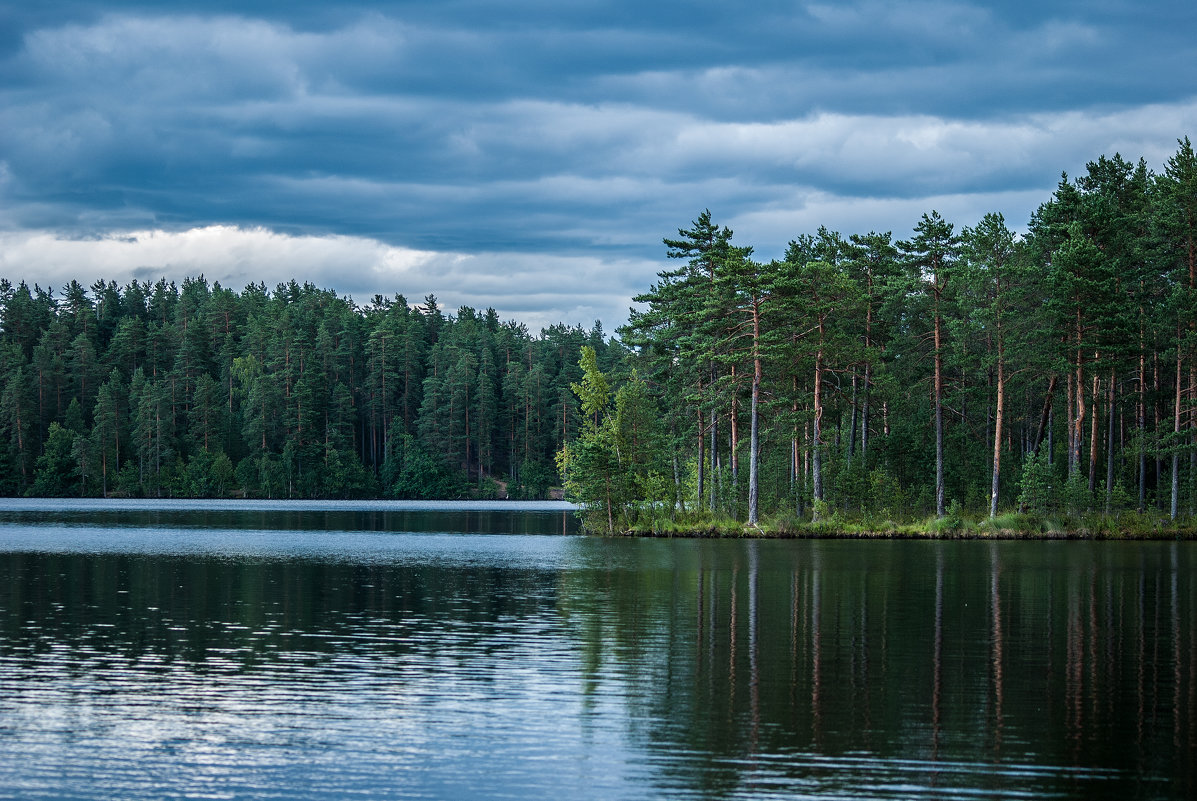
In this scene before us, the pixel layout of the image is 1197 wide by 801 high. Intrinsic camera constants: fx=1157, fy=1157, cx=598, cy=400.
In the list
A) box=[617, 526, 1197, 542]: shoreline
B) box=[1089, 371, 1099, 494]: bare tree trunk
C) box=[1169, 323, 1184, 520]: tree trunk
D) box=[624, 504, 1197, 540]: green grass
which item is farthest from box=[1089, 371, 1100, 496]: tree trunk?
box=[1169, 323, 1184, 520]: tree trunk

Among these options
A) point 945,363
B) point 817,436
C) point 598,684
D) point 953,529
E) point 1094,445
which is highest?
point 945,363

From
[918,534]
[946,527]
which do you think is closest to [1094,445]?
[946,527]

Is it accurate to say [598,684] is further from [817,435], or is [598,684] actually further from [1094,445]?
[1094,445]

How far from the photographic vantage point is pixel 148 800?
13.3 m

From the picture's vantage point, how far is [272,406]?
544ft

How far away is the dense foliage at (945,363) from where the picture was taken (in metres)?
66.3

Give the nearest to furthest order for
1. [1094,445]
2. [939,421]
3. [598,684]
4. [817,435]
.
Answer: [598,684] → [1094,445] → [939,421] → [817,435]

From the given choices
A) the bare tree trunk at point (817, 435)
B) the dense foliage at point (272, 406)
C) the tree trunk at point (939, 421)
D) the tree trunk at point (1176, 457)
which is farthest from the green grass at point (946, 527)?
the dense foliage at point (272, 406)

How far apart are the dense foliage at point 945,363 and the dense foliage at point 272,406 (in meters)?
85.6

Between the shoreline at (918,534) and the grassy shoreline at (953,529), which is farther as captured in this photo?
the grassy shoreline at (953,529)

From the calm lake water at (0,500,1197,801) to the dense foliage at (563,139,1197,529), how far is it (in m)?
25.3

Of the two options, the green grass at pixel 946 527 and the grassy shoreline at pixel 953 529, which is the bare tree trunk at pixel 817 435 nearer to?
the green grass at pixel 946 527

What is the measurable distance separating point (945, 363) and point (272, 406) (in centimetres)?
11463

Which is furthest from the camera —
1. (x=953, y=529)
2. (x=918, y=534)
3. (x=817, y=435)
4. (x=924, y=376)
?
(x=924, y=376)
